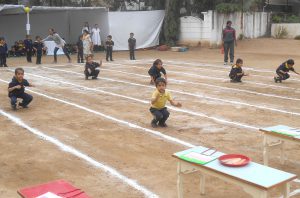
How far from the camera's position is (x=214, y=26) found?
2775 cm

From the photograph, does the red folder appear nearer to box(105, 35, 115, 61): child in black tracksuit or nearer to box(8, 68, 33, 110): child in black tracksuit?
box(8, 68, 33, 110): child in black tracksuit

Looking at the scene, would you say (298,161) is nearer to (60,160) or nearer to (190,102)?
(60,160)

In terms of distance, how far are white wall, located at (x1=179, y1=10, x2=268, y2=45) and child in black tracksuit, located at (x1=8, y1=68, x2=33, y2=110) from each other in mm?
19062

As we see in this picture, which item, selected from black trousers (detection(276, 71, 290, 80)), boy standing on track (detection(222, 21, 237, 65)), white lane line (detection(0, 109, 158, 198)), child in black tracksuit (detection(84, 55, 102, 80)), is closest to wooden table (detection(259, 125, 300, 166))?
white lane line (detection(0, 109, 158, 198))

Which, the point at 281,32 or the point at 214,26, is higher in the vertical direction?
the point at 214,26

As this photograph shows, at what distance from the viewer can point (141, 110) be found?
10.1m

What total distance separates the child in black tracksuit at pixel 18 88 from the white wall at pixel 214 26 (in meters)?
19.1

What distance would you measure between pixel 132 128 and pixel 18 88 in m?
3.20

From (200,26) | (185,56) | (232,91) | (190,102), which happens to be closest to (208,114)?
(190,102)

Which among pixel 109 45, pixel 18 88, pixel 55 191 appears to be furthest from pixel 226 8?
pixel 55 191

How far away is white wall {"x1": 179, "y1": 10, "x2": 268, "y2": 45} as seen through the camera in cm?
2775

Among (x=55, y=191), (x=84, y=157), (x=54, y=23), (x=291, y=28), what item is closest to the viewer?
(x=55, y=191)

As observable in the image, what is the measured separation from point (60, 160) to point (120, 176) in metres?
1.15

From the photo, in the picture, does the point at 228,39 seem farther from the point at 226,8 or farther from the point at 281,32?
the point at 281,32
